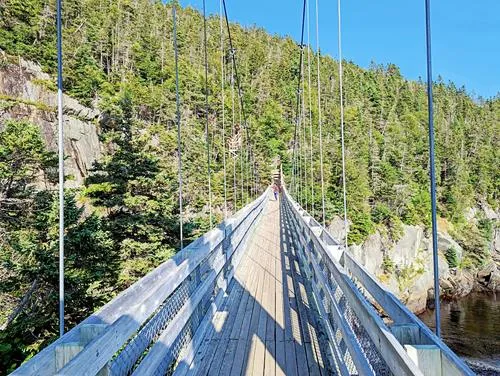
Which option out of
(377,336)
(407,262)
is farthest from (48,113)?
(407,262)

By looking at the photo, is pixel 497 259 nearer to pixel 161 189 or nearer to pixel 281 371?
pixel 161 189

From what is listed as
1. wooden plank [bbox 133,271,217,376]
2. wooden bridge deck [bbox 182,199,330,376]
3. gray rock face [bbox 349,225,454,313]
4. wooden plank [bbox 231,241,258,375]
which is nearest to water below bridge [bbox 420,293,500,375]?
gray rock face [bbox 349,225,454,313]

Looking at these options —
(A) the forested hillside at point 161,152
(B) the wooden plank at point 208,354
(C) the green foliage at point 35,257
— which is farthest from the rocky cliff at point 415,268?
(B) the wooden plank at point 208,354

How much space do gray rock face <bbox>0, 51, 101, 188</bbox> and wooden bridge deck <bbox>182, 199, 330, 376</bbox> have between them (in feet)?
75.0

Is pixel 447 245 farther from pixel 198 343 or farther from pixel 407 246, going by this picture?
pixel 198 343

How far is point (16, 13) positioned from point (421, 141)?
179ft

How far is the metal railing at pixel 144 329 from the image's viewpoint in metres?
1.12

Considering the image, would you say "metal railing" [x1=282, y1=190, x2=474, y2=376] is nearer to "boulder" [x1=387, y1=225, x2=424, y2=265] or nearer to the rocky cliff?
the rocky cliff

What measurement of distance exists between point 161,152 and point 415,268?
25899mm

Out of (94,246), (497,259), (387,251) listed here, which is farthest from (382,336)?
(497,259)

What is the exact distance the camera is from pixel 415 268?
35875mm

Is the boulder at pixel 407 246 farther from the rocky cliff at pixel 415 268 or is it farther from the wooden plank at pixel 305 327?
the wooden plank at pixel 305 327

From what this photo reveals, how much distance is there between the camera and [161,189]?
14664mm

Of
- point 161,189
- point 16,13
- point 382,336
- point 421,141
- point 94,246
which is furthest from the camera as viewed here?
point 421,141
